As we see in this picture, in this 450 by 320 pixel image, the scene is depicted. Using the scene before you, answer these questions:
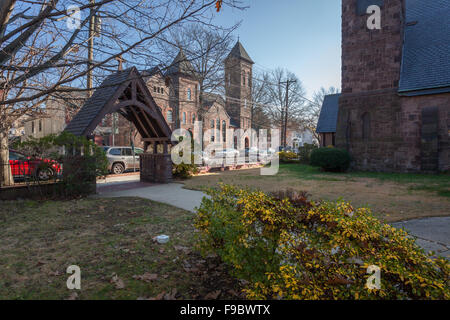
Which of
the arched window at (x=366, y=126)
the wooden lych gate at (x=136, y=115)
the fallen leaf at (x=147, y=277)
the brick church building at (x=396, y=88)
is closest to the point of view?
the fallen leaf at (x=147, y=277)

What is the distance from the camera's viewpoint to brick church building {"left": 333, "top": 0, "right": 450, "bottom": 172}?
14.3 metres

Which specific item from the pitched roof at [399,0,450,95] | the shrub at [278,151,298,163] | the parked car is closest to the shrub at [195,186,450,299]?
the parked car

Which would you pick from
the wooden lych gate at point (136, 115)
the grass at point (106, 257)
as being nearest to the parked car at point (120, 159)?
the wooden lych gate at point (136, 115)

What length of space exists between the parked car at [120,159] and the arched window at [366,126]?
568 inches

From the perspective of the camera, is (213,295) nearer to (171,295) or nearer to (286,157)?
(171,295)

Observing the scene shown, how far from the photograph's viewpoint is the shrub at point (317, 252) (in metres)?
2.00

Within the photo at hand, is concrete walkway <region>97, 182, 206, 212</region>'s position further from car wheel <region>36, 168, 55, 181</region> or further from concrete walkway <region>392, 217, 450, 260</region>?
concrete walkway <region>392, 217, 450, 260</region>

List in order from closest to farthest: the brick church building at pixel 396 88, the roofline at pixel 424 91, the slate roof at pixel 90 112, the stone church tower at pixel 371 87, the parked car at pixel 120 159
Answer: the slate roof at pixel 90 112 → the roofline at pixel 424 91 → the brick church building at pixel 396 88 → the stone church tower at pixel 371 87 → the parked car at pixel 120 159

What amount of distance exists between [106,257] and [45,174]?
5958 mm

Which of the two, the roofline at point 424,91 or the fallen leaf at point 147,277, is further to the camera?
the roofline at point 424,91

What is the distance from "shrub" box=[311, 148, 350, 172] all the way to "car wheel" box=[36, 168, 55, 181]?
45.7ft

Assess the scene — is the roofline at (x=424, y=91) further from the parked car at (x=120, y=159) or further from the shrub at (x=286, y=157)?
the parked car at (x=120, y=159)

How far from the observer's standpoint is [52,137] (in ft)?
26.5
